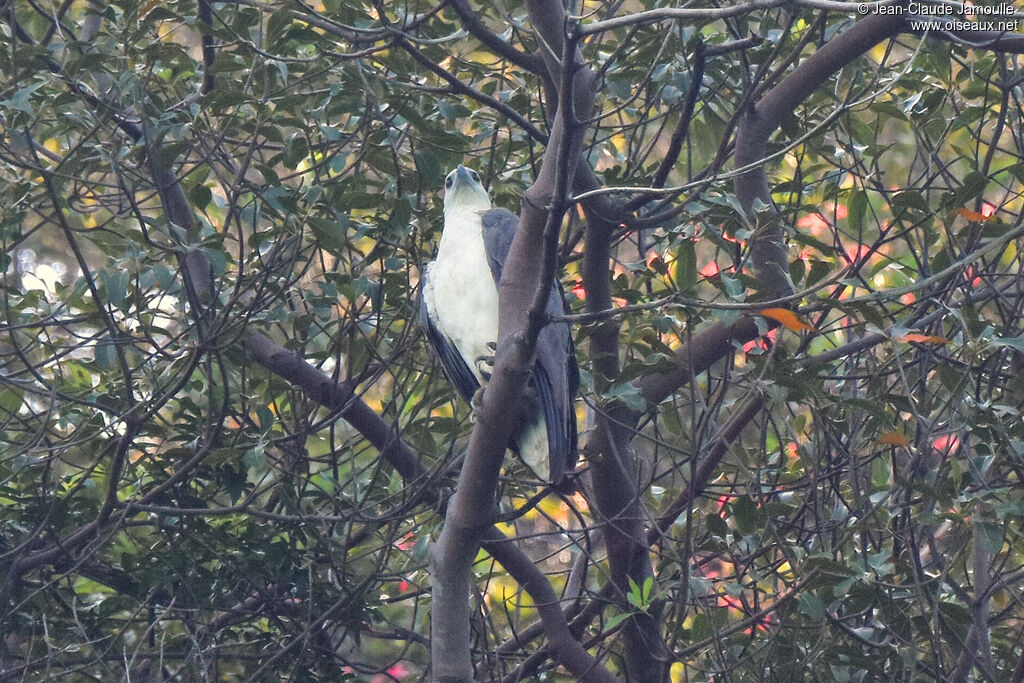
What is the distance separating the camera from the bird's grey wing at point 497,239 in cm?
339

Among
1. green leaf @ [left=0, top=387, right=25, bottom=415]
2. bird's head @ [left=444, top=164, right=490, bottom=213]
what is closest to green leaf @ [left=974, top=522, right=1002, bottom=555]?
bird's head @ [left=444, top=164, right=490, bottom=213]

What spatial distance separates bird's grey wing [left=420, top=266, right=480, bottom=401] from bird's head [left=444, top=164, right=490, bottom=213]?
0.97 ft

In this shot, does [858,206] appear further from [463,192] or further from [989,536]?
[463,192]

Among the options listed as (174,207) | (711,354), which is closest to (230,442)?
(174,207)

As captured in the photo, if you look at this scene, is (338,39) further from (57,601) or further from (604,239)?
(57,601)

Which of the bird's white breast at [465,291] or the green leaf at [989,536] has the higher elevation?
the bird's white breast at [465,291]

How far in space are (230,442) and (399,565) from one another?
2.47 ft

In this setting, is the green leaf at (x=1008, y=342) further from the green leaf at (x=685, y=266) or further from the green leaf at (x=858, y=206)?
the green leaf at (x=685, y=266)

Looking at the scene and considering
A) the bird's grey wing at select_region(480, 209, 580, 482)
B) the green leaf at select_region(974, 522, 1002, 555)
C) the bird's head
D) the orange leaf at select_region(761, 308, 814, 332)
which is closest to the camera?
the orange leaf at select_region(761, 308, 814, 332)

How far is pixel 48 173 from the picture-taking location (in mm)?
2797

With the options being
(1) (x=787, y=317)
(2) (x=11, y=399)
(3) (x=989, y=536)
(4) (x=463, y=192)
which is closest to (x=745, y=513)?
(3) (x=989, y=536)

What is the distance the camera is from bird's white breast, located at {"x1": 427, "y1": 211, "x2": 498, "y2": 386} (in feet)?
11.2

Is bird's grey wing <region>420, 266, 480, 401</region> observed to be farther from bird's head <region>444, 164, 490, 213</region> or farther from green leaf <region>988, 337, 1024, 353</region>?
green leaf <region>988, 337, 1024, 353</region>

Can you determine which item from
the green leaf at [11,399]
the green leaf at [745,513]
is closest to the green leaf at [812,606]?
the green leaf at [745,513]
